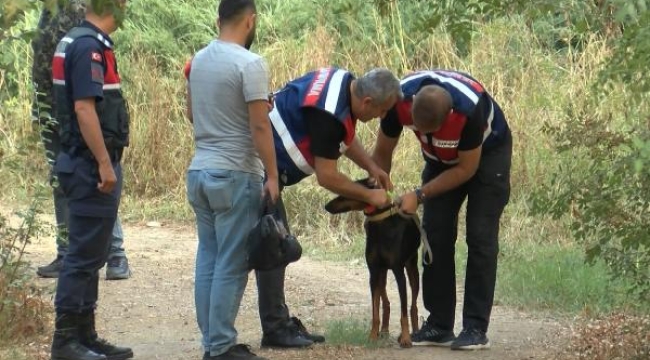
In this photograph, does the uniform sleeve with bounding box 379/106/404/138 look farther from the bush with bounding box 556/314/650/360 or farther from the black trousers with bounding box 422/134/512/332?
the bush with bounding box 556/314/650/360

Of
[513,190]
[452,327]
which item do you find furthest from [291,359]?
[513,190]

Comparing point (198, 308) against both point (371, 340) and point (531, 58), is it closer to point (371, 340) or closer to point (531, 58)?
point (371, 340)

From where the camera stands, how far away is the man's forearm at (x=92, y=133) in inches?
225

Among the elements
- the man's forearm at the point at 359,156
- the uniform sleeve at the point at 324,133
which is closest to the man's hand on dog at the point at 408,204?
the man's forearm at the point at 359,156

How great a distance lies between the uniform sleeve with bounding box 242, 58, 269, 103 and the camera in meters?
5.50

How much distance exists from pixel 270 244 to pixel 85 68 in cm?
127

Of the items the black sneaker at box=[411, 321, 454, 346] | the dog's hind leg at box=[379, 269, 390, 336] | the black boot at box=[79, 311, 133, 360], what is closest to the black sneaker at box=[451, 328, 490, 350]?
the black sneaker at box=[411, 321, 454, 346]

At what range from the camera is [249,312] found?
7.57m

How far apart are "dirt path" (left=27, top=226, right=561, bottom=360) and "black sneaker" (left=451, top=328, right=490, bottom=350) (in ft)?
0.13

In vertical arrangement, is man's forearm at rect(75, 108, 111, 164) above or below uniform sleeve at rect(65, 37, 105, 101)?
below

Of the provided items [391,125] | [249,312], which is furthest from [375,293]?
[249,312]

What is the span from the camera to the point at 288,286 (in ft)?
27.3

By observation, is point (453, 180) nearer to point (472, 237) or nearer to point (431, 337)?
point (472, 237)

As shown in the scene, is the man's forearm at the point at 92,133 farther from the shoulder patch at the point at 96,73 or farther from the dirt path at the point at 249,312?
the dirt path at the point at 249,312
